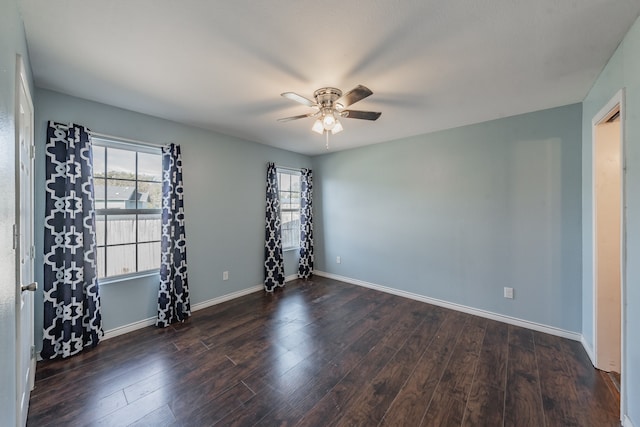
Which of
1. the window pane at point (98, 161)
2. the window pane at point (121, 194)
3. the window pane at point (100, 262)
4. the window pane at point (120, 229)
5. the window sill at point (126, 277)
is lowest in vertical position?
the window sill at point (126, 277)

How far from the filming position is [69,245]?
2275 millimetres

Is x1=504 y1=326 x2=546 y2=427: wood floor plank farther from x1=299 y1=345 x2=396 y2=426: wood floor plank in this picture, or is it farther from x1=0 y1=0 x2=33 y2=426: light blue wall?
x1=0 y1=0 x2=33 y2=426: light blue wall

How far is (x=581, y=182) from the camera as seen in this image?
250 cm

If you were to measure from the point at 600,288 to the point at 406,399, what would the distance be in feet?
6.27

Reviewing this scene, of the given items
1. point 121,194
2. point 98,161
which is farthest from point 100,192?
point 98,161

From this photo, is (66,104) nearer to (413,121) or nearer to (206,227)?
(206,227)

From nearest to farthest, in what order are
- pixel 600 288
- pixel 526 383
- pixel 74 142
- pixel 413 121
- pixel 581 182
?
pixel 526 383 < pixel 600 288 < pixel 74 142 < pixel 581 182 < pixel 413 121

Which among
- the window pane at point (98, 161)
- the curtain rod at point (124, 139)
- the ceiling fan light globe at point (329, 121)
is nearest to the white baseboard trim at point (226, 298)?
the window pane at point (98, 161)

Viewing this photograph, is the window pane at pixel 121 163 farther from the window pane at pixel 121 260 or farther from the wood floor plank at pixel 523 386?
the wood floor plank at pixel 523 386

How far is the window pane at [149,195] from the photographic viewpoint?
9.54ft

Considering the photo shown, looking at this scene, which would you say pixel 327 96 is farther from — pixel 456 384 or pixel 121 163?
pixel 456 384

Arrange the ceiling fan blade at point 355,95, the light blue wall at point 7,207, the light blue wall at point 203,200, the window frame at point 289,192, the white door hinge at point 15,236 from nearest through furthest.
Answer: the light blue wall at point 7,207, the white door hinge at point 15,236, the ceiling fan blade at point 355,95, the light blue wall at point 203,200, the window frame at point 289,192

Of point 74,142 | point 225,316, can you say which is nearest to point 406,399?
point 225,316

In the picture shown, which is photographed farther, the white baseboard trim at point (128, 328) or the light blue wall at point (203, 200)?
the white baseboard trim at point (128, 328)
